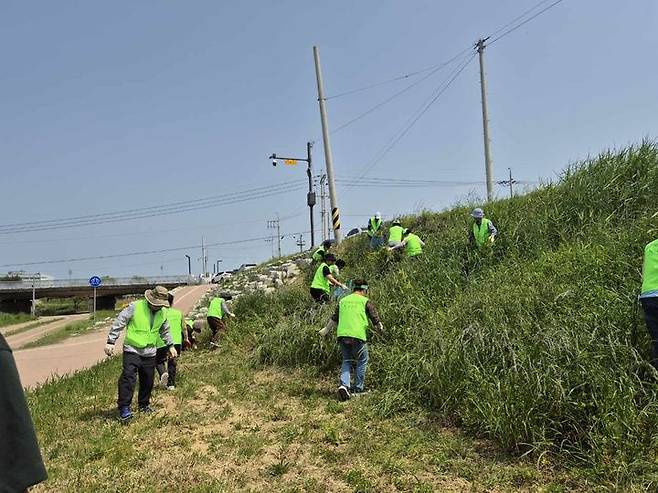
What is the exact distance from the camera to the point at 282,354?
8812 millimetres

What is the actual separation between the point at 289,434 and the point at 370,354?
2215mm

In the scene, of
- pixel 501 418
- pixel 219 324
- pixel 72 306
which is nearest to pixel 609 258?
pixel 501 418

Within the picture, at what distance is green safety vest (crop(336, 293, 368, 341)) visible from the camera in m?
6.97

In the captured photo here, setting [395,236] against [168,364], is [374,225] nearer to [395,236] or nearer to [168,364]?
[395,236]

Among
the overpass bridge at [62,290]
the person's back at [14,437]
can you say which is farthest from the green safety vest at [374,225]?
the overpass bridge at [62,290]

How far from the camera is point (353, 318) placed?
704 cm

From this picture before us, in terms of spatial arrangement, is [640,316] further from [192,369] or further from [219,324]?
[219,324]

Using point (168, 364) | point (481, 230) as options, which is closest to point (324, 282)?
point (481, 230)

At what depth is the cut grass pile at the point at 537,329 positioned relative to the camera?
4.52 meters

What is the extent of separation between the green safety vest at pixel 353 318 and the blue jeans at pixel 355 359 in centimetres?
9

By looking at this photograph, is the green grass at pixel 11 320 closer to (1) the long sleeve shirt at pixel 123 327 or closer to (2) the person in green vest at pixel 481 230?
(1) the long sleeve shirt at pixel 123 327

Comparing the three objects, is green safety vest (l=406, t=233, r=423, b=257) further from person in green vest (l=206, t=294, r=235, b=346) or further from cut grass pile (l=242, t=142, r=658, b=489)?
person in green vest (l=206, t=294, r=235, b=346)

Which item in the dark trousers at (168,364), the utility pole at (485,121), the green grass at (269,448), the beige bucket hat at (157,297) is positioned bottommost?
the green grass at (269,448)

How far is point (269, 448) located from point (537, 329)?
3120 mm
